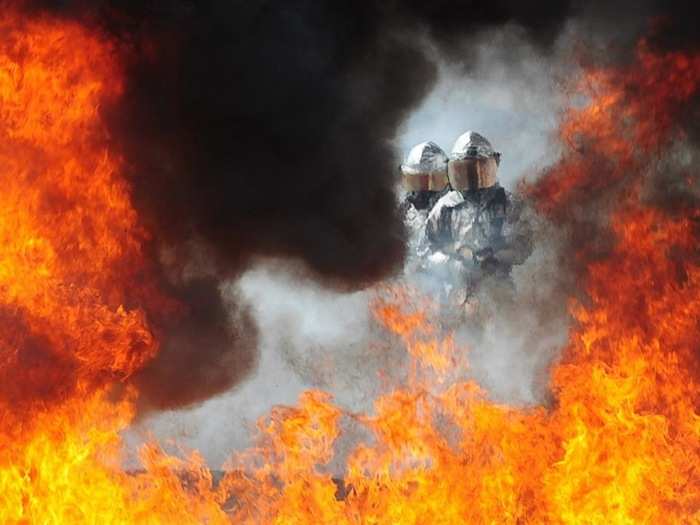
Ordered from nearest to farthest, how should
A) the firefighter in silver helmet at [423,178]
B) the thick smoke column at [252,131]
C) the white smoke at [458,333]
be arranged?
the thick smoke column at [252,131] → the white smoke at [458,333] → the firefighter in silver helmet at [423,178]

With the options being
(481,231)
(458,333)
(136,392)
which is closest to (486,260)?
(481,231)

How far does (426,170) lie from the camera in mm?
12211

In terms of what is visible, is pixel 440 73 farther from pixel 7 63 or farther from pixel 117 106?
pixel 7 63

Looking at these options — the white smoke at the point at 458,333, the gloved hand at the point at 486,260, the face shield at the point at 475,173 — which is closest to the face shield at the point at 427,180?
the white smoke at the point at 458,333

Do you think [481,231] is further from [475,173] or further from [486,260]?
[475,173]

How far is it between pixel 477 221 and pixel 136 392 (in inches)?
190

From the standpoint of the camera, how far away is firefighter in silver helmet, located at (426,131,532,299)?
11.0 meters

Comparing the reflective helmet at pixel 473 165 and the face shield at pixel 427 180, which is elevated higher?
the face shield at pixel 427 180

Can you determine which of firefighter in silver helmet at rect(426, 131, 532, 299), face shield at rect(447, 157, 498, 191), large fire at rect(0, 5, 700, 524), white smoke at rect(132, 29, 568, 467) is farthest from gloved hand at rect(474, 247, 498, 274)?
large fire at rect(0, 5, 700, 524)

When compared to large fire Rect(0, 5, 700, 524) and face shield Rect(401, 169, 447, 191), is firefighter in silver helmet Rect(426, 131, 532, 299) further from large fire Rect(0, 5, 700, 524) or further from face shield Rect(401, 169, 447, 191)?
large fire Rect(0, 5, 700, 524)

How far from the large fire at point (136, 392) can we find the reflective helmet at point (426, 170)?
385cm

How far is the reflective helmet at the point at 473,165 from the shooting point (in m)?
11.4

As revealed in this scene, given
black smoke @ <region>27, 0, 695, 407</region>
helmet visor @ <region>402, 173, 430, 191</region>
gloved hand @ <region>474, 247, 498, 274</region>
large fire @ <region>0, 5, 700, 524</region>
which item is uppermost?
helmet visor @ <region>402, 173, 430, 191</region>

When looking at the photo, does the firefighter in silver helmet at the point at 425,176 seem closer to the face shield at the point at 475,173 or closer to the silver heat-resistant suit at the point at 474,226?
the silver heat-resistant suit at the point at 474,226
